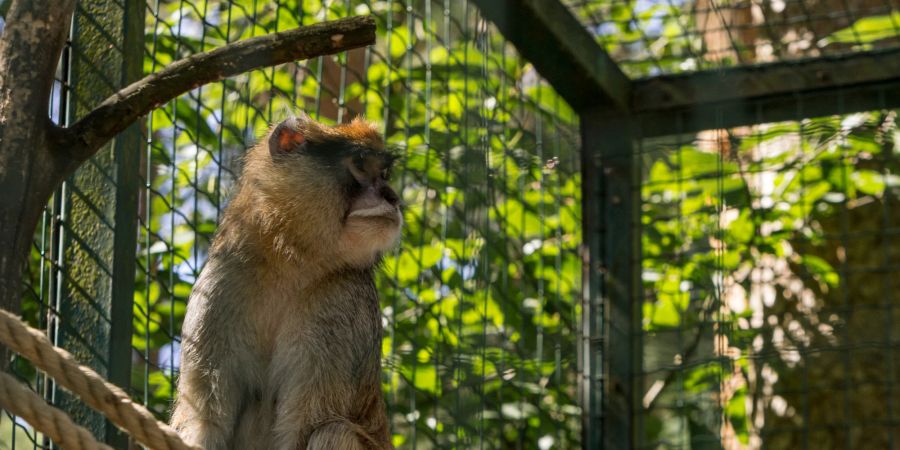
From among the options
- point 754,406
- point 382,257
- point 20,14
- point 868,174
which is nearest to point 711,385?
point 754,406

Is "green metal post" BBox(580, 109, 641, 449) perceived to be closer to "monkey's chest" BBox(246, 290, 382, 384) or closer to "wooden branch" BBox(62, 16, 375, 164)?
"monkey's chest" BBox(246, 290, 382, 384)

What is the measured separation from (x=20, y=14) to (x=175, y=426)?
114 centimetres

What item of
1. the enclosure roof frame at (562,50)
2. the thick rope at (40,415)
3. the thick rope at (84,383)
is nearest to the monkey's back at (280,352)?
the thick rope at (84,383)

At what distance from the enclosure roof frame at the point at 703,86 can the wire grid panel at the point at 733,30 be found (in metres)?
0.32

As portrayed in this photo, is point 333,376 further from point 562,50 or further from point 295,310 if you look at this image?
point 562,50

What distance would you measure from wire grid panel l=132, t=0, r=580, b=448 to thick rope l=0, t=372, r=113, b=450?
1.76 metres

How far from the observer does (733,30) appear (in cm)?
593

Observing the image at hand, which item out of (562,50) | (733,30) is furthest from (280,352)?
(733,30)

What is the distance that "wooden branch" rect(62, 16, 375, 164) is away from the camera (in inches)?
87.8

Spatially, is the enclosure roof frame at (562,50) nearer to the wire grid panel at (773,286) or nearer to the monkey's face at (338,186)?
the wire grid panel at (773,286)

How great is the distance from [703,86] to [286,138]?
1.73 metres

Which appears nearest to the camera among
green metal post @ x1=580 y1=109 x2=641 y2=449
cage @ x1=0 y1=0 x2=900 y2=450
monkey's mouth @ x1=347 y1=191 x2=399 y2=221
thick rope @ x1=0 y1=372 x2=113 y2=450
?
thick rope @ x1=0 y1=372 x2=113 y2=450

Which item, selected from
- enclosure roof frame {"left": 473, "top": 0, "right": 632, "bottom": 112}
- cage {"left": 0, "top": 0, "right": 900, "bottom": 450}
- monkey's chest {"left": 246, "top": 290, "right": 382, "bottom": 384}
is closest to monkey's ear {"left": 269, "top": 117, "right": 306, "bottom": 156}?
cage {"left": 0, "top": 0, "right": 900, "bottom": 450}

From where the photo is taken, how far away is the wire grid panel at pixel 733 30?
481 centimetres
